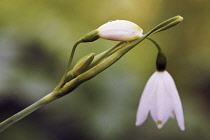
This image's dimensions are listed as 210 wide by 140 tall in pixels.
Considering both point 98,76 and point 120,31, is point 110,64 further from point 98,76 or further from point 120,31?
point 98,76

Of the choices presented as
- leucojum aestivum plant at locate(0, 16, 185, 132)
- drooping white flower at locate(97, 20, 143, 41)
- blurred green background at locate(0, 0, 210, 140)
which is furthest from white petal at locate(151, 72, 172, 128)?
blurred green background at locate(0, 0, 210, 140)

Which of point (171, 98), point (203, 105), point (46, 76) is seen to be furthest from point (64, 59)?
point (171, 98)

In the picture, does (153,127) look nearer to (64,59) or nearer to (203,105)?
(203,105)

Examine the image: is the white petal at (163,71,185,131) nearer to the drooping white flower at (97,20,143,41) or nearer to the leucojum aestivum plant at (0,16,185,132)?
the leucojum aestivum plant at (0,16,185,132)

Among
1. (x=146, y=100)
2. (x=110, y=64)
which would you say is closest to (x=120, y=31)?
(x=110, y=64)

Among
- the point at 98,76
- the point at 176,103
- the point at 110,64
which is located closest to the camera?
the point at 110,64

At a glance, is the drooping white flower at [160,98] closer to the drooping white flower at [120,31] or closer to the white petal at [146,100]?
the white petal at [146,100]
